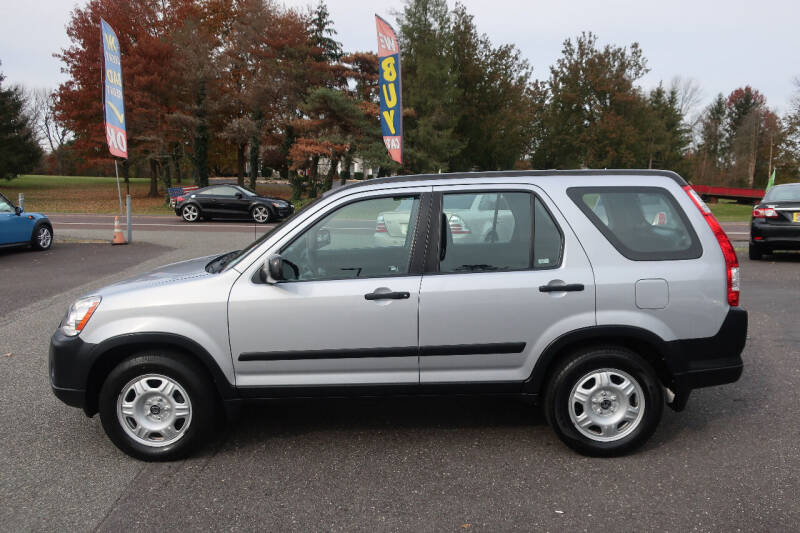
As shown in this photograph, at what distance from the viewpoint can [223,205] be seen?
24297 mm

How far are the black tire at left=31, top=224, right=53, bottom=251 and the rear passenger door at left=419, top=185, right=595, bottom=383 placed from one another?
12.7 m

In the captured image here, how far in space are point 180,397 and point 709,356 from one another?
3240 mm

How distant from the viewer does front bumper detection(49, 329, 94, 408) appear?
372 centimetres

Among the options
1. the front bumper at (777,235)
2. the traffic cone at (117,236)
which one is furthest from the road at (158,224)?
the front bumper at (777,235)

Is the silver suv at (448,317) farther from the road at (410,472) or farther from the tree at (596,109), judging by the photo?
the tree at (596,109)

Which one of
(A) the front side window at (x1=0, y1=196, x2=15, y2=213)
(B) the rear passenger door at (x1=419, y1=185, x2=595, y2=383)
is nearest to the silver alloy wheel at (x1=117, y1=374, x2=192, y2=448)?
(B) the rear passenger door at (x1=419, y1=185, x2=595, y2=383)

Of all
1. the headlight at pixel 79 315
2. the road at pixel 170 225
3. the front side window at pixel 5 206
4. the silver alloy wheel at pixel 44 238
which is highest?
the front side window at pixel 5 206

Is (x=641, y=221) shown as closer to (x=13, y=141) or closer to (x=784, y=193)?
(x=784, y=193)

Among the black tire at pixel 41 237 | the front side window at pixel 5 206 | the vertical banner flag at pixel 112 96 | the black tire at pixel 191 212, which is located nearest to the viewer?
the front side window at pixel 5 206

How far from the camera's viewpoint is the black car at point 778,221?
38.7ft

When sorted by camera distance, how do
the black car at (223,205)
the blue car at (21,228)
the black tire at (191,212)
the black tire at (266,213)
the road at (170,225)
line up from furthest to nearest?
the black tire at (191,212)
the black car at (223,205)
the black tire at (266,213)
the road at (170,225)
the blue car at (21,228)

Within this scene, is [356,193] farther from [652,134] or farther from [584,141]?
[652,134]

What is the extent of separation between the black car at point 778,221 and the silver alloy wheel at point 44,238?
15.0 metres

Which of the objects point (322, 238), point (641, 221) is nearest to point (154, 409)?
point (322, 238)
